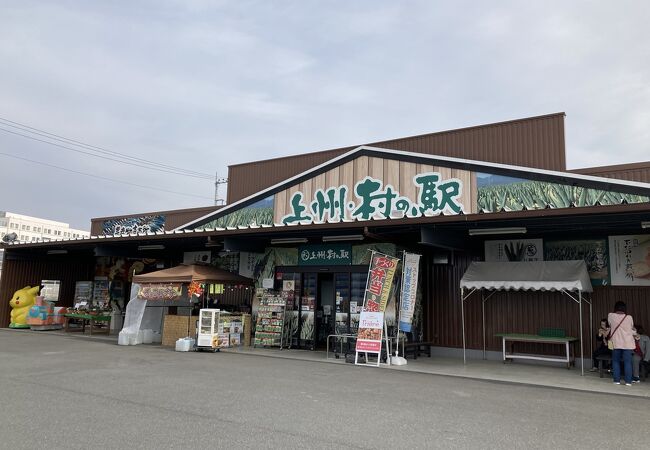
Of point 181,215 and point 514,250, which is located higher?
point 181,215

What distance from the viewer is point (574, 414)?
257 inches

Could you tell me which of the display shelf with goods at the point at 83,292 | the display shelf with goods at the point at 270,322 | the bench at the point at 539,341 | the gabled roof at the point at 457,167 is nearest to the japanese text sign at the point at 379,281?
the bench at the point at 539,341

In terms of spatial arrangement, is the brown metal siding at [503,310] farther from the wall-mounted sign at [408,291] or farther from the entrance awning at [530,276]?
the wall-mounted sign at [408,291]

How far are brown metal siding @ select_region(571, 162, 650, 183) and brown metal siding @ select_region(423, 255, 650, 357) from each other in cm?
239

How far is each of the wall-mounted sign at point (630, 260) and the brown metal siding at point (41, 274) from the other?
1939cm

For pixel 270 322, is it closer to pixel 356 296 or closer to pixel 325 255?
pixel 325 255

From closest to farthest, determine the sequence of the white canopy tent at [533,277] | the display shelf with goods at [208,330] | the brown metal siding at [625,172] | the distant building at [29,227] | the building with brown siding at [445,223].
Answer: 1. the white canopy tent at [533,277]
2. the brown metal siding at [625,172]
3. the building with brown siding at [445,223]
4. the display shelf with goods at [208,330]
5. the distant building at [29,227]

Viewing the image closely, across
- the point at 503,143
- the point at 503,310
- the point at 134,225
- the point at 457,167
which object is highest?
the point at 503,143

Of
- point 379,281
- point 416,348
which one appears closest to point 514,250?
point 416,348

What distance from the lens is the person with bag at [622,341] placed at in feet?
29.5

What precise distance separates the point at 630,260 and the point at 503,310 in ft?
9.81

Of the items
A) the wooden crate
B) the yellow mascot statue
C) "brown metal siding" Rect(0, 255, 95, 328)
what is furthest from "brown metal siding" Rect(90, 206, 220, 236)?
the wooden crate

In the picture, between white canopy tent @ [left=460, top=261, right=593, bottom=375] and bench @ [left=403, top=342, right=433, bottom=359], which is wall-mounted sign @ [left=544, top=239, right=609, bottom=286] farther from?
bench @ [left=403, top=342, right=433, bottom=359]

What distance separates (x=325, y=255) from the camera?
1388cm
